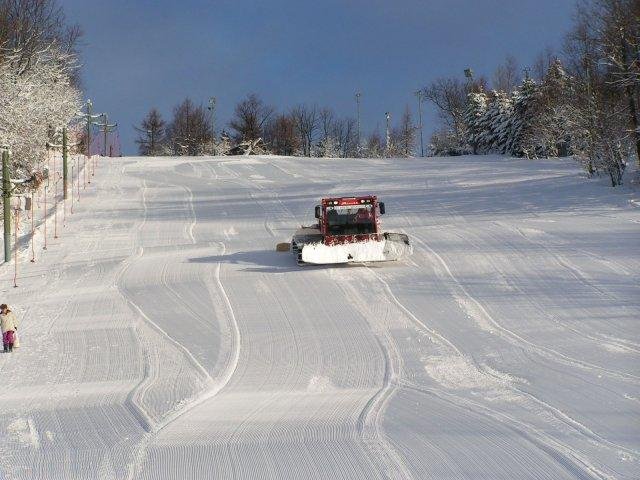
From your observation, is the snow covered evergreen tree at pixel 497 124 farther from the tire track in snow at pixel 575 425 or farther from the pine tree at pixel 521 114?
the tire track in snow at pixel 575 425

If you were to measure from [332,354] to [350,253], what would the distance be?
6.36m

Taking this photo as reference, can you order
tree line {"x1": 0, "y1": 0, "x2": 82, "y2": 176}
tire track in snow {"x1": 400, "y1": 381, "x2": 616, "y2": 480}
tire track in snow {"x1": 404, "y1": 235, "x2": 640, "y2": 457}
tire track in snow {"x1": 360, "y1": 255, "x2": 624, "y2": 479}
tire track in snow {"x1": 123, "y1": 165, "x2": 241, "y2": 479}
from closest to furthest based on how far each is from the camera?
tire track in snow {"x1": 400, "y1": 381, "x2": 616, "y2": 480} < tire track in snow {"x1": 360, "y1": 255, "x2": 624, "y2": 479} < tire track in snow {"x1": 404, "y1": 235, "x2": 640, "y2": 457} < tire track in snow {"x1": 123, "y1": 165, "x2": 241, "y2": 479} < tree line {"x1": 0, "y1": 0, "x2": 82, "y2": 176}

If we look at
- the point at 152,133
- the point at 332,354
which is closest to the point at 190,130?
the point at 152,133

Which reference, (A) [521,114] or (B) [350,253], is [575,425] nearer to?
(B) [350,253]

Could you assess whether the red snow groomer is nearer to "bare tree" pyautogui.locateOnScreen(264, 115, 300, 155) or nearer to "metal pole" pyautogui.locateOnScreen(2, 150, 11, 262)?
"metal pole" pyautogui.locateOnScreen(2, 150, 11, 262)

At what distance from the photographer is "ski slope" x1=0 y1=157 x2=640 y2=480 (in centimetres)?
746

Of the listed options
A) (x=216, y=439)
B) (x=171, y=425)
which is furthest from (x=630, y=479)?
(x=171, y=425)

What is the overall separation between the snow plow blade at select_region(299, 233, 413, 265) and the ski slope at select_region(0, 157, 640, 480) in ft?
1.28

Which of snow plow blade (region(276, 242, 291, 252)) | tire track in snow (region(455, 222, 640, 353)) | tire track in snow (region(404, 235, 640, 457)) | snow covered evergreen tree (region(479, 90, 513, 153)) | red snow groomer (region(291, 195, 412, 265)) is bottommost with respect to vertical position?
tire track in snow (region(404, 235, 640, 457))

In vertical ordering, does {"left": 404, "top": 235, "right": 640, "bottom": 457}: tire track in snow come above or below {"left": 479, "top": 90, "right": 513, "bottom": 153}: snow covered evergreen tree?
below

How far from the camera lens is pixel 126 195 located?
120 ft

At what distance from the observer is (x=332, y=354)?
12023mm

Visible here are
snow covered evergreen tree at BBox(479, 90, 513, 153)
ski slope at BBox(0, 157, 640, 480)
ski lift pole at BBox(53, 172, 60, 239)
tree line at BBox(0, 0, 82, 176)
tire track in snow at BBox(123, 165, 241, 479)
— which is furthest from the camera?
snow covered evergreen tree at BBox(479, 90, 513, 153)

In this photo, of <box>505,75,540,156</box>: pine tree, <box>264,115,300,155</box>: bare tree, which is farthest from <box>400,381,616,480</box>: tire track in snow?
<box>264,115,300,155</box>: bare tree
